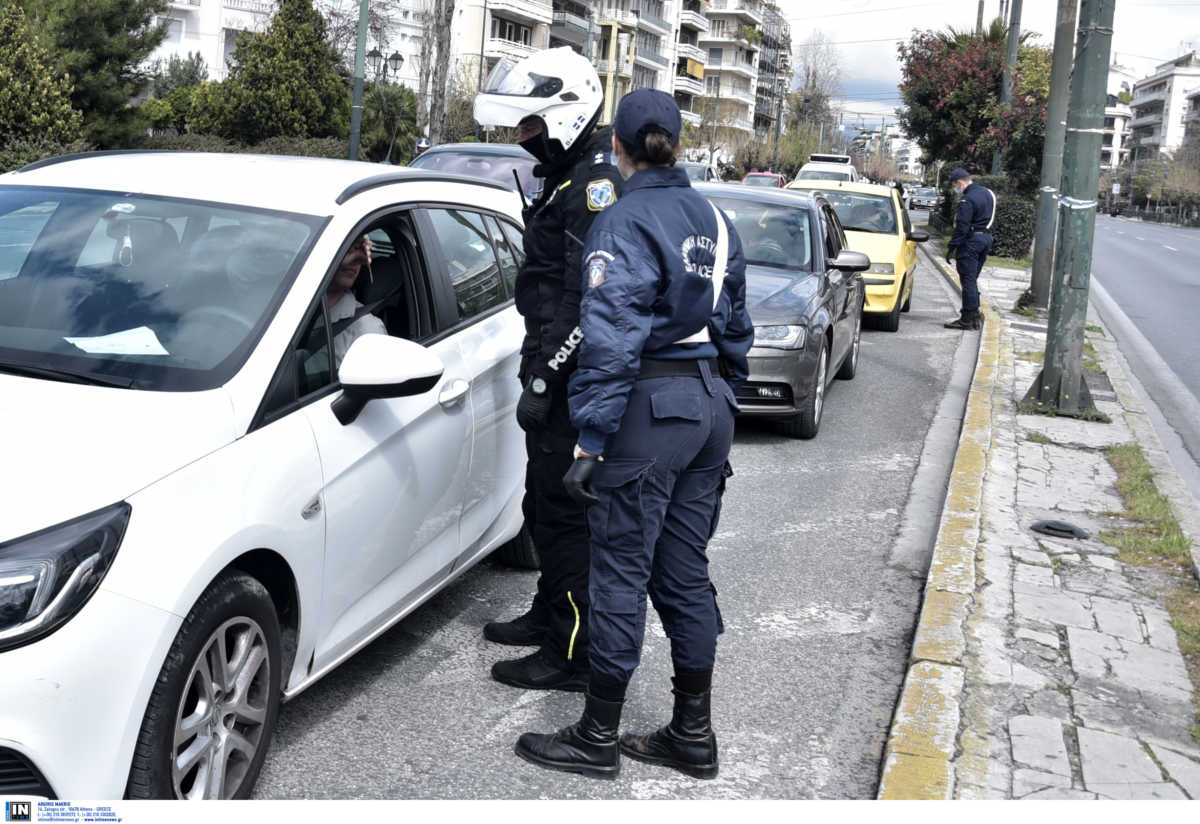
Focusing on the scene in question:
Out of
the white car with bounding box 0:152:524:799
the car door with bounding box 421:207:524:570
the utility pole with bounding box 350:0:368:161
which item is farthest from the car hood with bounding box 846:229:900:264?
the utility pole with bounding box 350:0:368:161

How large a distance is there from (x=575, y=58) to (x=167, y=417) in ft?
6.44

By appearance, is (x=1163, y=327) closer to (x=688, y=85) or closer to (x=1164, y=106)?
(x=688, y=85)

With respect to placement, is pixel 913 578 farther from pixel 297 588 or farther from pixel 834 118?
pixel 834 118

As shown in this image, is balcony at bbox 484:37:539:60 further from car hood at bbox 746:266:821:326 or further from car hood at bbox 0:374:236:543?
car hood at bbox 0:374:236:543

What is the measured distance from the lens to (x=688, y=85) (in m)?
110

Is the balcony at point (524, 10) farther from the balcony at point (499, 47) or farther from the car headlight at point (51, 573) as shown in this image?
the car headlight at point (51, 573)

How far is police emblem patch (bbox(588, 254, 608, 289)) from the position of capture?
353cm

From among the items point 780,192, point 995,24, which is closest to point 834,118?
point 995,24

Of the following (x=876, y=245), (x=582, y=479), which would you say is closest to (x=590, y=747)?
(x=582, y=479)

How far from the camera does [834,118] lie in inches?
4759

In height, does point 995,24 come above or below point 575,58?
above

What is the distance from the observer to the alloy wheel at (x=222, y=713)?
2.99m

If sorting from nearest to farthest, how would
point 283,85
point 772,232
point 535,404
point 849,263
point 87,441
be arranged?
point 87,441
point 535,404
point 849,263
point 772,232
point 283,85

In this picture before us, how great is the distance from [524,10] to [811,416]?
65.9 m
